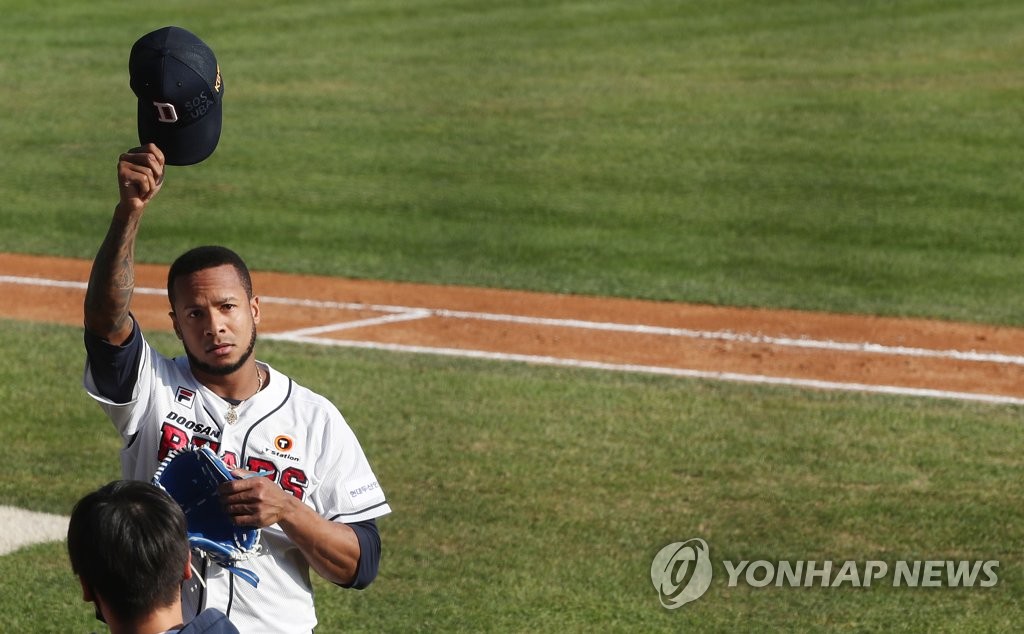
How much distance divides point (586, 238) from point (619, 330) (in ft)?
10.0

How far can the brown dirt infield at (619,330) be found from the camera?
10555 millimetres

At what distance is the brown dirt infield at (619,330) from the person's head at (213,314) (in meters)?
6.60

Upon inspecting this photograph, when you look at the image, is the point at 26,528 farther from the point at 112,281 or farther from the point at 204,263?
the point at 112,281

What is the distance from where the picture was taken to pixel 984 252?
45.2 feet

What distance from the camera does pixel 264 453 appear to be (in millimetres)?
4160

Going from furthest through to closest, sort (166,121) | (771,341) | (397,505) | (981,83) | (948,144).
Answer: (981,83)
(948,144)
(771,341)
(397,505)
(166,121)

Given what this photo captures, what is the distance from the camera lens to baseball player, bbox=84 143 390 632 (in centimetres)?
400

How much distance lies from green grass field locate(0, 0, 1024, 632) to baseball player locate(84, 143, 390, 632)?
2427mm

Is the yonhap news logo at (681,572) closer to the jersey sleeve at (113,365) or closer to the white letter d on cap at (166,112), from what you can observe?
the jersey sleeve at (113,365)

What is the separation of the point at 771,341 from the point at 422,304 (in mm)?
3176

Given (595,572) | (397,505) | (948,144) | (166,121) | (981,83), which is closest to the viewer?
(166,121)

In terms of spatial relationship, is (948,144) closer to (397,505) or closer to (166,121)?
(397,505)

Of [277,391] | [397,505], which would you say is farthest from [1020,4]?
[277,391]

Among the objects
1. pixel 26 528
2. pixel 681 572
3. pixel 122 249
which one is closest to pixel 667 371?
pixel 681 572
